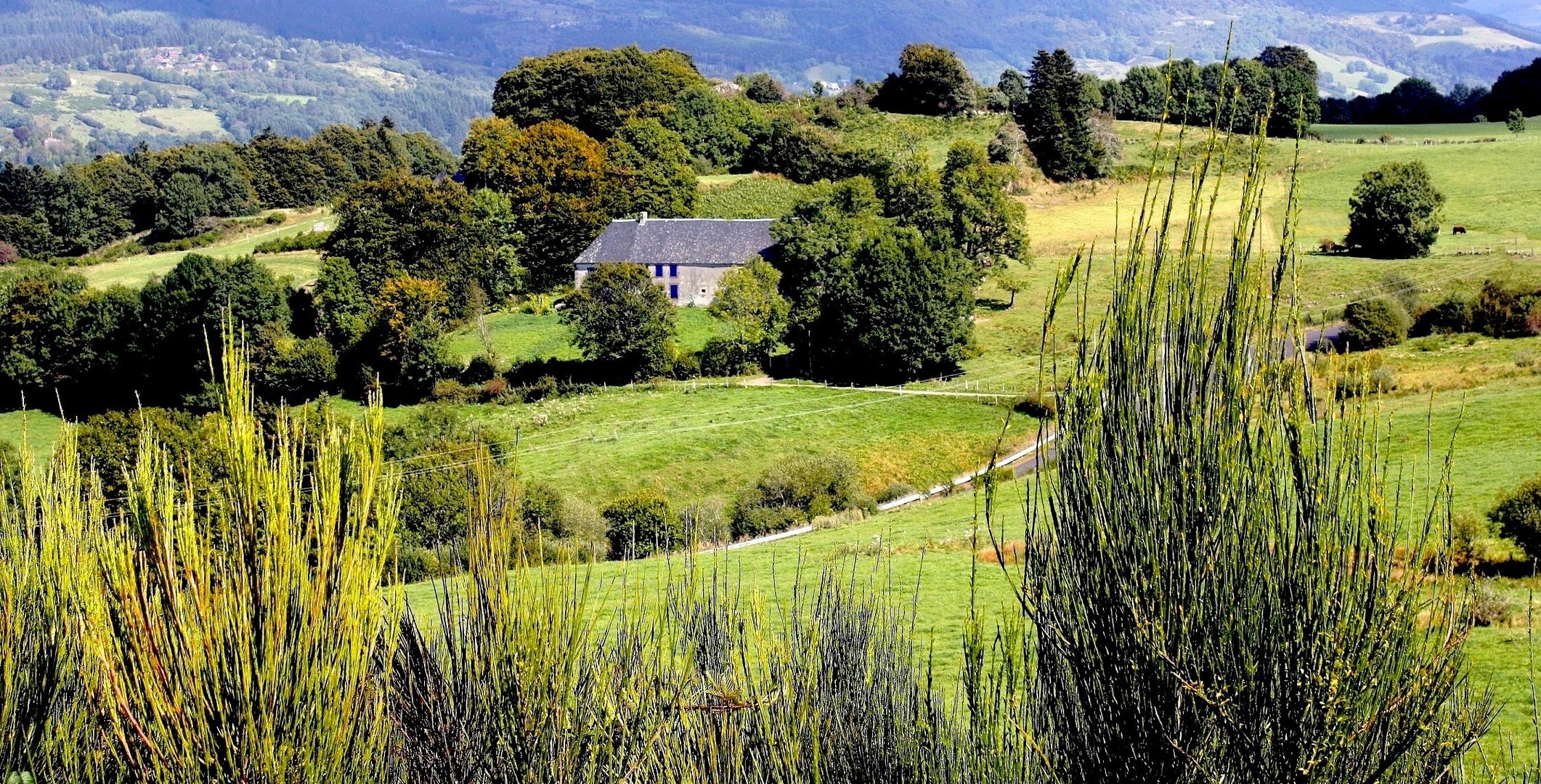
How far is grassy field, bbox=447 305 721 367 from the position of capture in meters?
50.0

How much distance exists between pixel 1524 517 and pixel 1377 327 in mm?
24559

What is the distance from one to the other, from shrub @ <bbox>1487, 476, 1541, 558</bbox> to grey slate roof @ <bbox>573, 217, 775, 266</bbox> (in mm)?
40962

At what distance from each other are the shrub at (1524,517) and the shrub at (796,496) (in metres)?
16.8

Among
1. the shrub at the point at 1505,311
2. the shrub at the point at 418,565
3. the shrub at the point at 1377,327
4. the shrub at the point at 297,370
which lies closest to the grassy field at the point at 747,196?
the shrub at the point at 297,370

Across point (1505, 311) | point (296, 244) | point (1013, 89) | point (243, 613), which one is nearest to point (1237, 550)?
point (243, 613)

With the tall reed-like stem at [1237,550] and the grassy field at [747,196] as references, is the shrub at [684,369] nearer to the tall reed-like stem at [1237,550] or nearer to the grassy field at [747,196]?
the grassy field at [747,196]

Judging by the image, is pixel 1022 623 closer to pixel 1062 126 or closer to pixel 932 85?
pixel 1062 126

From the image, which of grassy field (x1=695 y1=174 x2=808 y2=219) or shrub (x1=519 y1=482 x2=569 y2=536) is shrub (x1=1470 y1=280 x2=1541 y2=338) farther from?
grassy field (x1=695 y1=174 x2=808 y2=219)

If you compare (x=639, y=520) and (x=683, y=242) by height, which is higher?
(x=683, y=242)

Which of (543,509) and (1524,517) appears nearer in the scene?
(1524,517)

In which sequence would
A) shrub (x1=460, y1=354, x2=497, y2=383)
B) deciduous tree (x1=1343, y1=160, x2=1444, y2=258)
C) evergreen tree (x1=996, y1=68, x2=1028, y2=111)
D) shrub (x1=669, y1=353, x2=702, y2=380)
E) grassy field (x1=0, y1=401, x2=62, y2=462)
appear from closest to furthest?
grassy field (x1=0, y1=401, x2=62, y2=462), shrub (x1=669, y1=353, x2=702, y2=380), shrub (x1=460, y1=354, x2=497, y2=383), deciduous tree (x1=1343, y1=160, x2=1444, y2=258), evergreen tree (x1=996, y1=68, x2=1028, y2=111)

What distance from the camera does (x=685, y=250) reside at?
5903 centimetres

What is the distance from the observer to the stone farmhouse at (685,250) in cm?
5809

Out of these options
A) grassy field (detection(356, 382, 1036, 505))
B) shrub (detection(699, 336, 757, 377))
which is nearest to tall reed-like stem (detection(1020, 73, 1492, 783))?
grassy field (detection(356, 382, 1036, 505))
